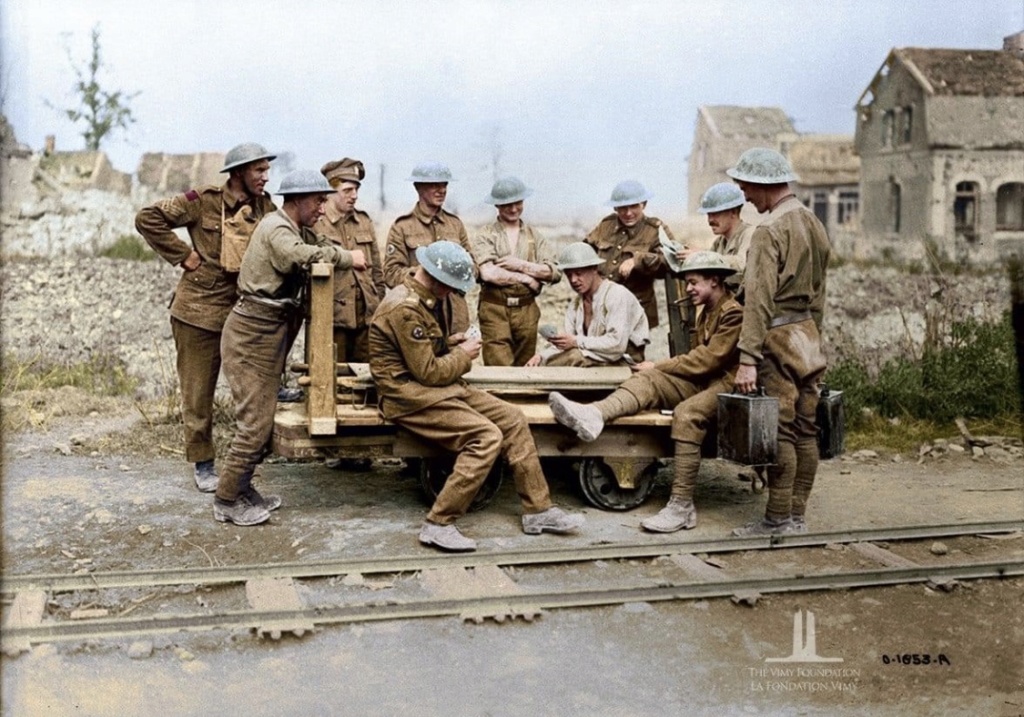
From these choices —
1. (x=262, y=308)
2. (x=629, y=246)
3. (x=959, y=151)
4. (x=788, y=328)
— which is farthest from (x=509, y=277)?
(x=959, y=151)

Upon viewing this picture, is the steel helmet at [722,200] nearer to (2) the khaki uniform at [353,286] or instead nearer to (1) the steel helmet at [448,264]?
(1) the steel helmet at [448,264]

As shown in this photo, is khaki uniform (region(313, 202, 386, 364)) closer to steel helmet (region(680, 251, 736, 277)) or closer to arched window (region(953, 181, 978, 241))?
steel helmet (region(680, 251, 736, 277))

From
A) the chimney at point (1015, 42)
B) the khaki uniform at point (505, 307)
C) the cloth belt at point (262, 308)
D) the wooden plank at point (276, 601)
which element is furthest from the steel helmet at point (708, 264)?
the wooden plank at point (276, 601)

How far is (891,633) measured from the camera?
571cm

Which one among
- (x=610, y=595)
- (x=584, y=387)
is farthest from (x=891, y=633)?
(x=584, y=387)

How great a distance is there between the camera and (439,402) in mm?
7000

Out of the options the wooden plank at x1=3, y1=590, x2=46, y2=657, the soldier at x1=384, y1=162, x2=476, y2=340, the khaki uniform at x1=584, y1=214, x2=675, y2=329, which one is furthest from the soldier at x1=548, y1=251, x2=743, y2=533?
the wooden plank at x1=3, y1=590, x2=46, y2=657

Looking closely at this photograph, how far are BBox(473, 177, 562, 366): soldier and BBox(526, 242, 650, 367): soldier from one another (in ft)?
1.33

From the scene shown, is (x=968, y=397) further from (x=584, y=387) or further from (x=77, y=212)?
(x=77, y=212)

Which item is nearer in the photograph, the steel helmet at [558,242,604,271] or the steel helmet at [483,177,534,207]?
the steel helmet at [558,242,604,271]

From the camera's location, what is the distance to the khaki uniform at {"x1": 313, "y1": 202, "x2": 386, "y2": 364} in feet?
28.1

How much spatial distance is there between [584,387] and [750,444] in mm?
1491

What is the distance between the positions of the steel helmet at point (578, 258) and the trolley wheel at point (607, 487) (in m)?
A: 1.42

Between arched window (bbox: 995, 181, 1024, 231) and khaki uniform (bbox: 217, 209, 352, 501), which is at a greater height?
arched window (bbox: 995, 181, 1024, 231)
